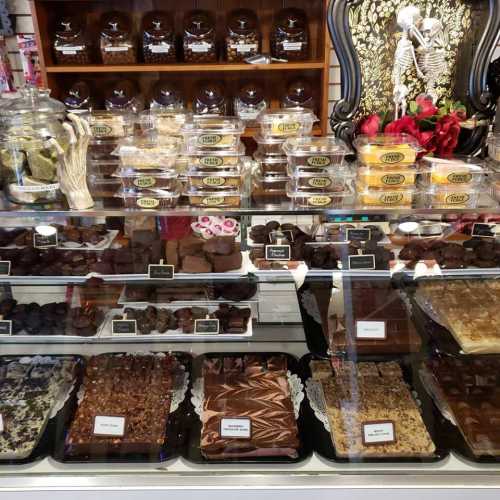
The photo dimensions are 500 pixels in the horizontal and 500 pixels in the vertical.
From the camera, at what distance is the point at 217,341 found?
2158 mm

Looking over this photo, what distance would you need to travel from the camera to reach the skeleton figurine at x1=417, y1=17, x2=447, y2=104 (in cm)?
171

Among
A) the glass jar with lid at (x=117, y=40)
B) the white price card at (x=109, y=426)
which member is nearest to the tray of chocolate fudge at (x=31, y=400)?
the white price card at (x=109, y=426)

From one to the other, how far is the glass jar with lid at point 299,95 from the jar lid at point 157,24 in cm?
87

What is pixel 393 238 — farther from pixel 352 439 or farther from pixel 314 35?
pixel 314 35

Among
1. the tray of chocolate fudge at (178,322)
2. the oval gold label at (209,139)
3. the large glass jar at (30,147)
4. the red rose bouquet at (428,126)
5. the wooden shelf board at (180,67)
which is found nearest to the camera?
the large glass jar at (30,147)

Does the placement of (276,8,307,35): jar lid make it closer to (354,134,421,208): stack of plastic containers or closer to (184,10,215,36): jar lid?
(184,10,215,36): jar lid

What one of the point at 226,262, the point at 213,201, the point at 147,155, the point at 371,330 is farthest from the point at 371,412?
the point at 147,155

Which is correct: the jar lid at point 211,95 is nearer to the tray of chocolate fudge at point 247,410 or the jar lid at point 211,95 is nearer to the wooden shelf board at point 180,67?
the wooden shelf board at point 180,67

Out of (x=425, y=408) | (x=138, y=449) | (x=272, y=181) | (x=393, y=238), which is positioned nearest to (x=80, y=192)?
(x=272, y=181)

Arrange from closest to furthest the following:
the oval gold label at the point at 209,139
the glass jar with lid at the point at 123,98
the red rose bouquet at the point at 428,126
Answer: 1. the oval gold label at the point at 209,139
2. the red rose bouquet at the point at 428,126
3. the glass jar with lid at the point at 123,98

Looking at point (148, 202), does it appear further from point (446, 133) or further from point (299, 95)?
point (299, 95)

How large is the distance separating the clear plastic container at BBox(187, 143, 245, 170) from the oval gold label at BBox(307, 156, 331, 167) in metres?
0.22

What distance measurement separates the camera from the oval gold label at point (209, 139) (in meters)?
1.53

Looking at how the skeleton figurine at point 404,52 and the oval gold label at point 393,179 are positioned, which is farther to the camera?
the skeleton figurine at point 404,52
